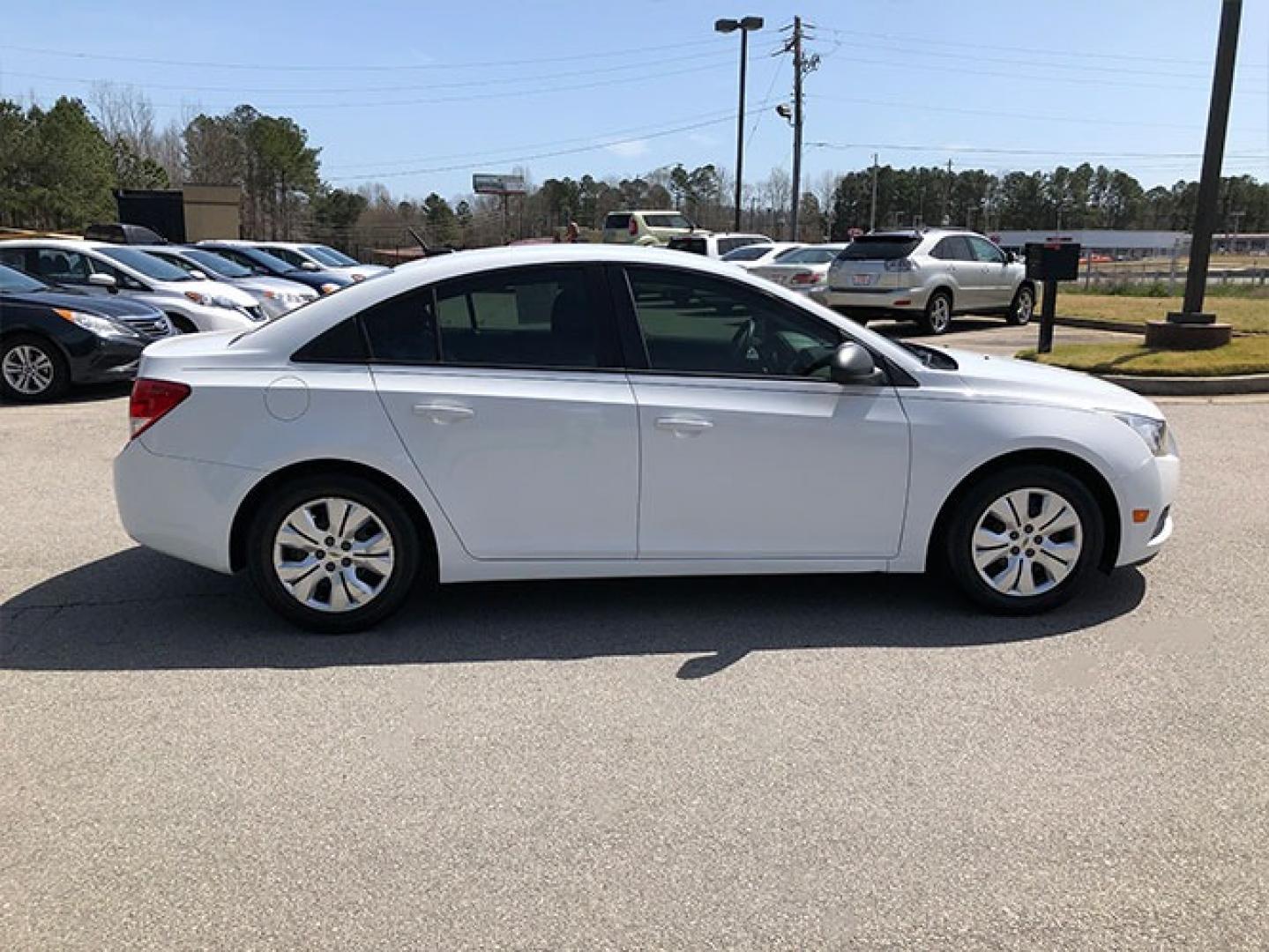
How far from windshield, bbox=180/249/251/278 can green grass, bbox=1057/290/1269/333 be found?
14.3m

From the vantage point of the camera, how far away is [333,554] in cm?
421

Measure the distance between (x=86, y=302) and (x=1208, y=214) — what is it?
13.0 meters

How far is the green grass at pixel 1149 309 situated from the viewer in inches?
666

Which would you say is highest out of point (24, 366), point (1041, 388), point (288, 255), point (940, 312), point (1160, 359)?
point (288, 255)

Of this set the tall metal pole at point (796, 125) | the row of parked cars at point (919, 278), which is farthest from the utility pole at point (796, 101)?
the row of parked cars at point (919, 278)

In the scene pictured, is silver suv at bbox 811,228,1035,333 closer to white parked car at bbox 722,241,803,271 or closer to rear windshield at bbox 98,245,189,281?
white parked car at bbox 722,241,803,271

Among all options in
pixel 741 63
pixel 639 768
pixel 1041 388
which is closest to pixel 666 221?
pixel 741 63

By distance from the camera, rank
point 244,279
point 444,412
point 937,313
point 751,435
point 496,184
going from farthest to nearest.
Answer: point 496,184 < point 937,313 < point 244,279 < point 751,435 < point 444,412

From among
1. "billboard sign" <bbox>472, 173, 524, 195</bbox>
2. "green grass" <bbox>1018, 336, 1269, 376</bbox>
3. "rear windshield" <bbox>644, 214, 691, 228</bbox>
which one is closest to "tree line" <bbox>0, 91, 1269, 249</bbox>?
"billboard sign" <bbox>472, 173, 524, 195</bbox>

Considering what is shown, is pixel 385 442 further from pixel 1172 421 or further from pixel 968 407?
pixel 1172 421

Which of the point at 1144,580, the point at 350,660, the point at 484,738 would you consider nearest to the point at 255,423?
the point at 350,660

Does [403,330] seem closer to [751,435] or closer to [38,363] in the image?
[751,435]

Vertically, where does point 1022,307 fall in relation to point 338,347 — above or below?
below

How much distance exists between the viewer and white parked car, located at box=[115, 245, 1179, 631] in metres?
4.15
